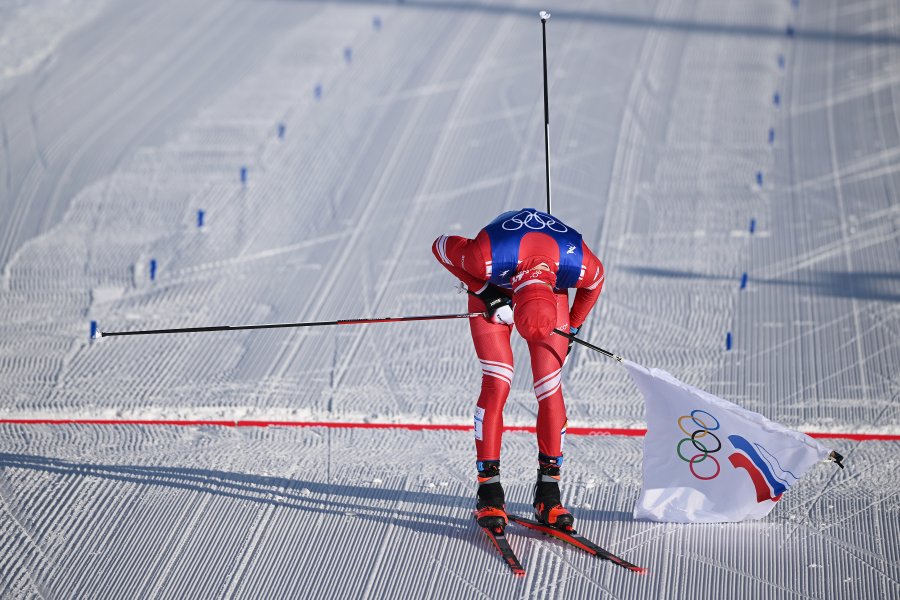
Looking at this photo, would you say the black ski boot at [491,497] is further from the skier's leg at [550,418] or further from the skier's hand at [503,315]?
the skier's hand at [503,315]

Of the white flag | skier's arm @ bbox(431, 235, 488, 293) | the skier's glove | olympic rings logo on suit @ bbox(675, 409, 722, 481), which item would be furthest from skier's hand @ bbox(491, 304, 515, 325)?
olympic rings logo on suit @ bbox(675, 409, 722, 481)

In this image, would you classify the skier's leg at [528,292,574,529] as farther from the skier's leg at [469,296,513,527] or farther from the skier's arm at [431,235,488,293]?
the skier's arm at [431,235,488,293]

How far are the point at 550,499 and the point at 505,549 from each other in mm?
273

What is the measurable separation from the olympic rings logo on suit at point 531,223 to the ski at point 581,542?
121cm

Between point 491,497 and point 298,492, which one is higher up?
point 491,497

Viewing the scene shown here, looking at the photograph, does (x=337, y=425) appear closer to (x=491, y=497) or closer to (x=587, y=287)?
(x=491, y=497)

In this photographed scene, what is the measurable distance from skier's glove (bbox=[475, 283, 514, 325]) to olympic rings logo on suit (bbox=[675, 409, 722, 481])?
825 mm

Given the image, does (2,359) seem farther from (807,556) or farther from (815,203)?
(815,203)

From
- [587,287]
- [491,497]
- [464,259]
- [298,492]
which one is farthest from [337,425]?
[587,287]

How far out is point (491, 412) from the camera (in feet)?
14.1

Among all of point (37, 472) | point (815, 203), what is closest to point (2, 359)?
point (37, 472)

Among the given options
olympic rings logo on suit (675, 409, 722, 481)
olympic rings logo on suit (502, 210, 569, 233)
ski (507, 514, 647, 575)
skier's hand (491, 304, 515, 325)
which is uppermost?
olympic rings logo on suit (502, 210, 569, 233)

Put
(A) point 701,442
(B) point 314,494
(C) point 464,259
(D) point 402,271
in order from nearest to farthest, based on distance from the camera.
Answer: (C) point 464,259, (A) point 701,442, (B) point 314,494, (D) point 402,271

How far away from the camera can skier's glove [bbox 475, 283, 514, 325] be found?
170 inches
